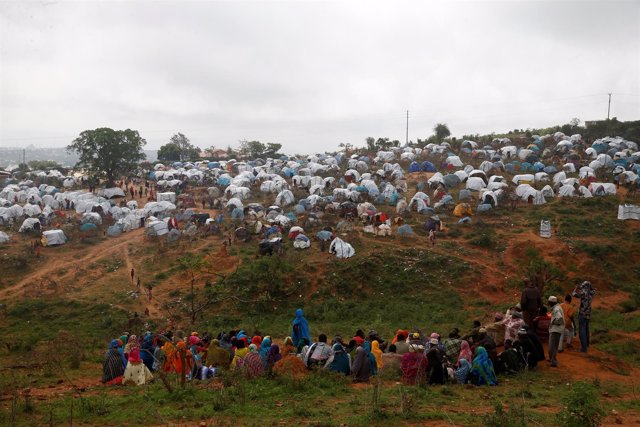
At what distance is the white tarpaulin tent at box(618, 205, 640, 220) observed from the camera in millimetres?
19094

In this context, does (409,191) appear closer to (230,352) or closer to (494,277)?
(494,277)

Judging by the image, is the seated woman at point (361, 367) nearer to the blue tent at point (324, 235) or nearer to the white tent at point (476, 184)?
the blue tent at point (324, 235)

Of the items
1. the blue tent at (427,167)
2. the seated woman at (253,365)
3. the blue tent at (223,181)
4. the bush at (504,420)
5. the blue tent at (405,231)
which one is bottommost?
the seated woman at (253,365)

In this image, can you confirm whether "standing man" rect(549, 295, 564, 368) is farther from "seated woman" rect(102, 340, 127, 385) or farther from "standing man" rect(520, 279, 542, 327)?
"seated woman" rect(102, 340, 127, 385)

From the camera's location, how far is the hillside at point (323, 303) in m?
6.47

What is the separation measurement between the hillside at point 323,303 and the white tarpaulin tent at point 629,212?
15.9 inches

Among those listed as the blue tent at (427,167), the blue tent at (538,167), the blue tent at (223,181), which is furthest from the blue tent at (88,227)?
the blue tent at (538,167)

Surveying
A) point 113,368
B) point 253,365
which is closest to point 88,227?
point 113,368

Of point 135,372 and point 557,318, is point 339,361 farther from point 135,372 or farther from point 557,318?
point 557,318

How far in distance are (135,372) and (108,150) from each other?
2595 centimetres

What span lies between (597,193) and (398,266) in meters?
13.2

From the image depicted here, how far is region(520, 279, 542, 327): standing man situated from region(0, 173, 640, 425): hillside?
35.0 inches

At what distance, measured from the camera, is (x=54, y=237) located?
20.9 metres

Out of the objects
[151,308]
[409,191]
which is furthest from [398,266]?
[409,191]
